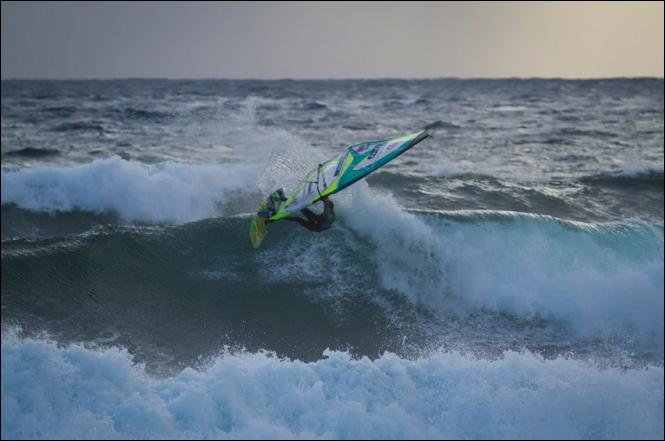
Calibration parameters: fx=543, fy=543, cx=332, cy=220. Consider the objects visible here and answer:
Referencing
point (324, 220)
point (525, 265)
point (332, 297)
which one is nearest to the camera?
point (324, 220)

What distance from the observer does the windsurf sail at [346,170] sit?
777cm

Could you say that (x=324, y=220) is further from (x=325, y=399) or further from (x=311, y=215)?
(x=325, y=399)

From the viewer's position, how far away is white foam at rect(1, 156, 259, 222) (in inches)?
461

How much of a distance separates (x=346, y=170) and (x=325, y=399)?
3.43 metres

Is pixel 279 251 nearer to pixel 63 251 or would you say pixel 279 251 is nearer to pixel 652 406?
pixel 63 251

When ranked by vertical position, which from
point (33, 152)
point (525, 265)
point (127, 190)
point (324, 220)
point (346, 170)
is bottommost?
point (525, 265)

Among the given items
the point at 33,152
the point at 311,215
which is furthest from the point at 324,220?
the point at 33,152

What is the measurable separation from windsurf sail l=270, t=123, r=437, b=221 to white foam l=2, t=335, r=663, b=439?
250 centimetres

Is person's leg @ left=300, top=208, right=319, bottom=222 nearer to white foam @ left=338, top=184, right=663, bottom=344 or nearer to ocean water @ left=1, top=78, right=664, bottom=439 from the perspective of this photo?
ocean water @ left=1, top=78, right=664, bottom=439

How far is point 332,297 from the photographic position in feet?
29.2

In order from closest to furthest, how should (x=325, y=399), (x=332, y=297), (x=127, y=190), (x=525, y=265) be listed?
(x=325, y=399), (x=332, y=297), (x=525, y=265), (x=127, y=190)

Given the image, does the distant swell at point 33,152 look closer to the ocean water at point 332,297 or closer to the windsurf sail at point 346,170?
the ocean water at point 332,297

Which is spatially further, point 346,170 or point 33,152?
point 33,152

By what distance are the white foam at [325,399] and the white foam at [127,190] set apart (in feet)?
18.9
